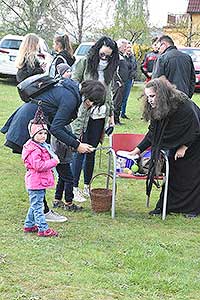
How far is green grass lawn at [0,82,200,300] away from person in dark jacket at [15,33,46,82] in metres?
1.70

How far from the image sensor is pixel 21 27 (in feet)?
100

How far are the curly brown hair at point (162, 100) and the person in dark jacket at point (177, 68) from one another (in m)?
2.04

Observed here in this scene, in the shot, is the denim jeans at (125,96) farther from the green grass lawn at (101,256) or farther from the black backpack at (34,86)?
the black backpack at (34,86)

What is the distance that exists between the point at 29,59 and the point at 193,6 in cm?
3225

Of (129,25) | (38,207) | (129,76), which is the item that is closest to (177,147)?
(38,207)

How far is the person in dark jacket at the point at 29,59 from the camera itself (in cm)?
736

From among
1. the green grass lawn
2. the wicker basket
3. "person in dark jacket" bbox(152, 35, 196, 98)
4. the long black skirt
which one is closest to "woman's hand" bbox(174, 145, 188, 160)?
the long black skirt

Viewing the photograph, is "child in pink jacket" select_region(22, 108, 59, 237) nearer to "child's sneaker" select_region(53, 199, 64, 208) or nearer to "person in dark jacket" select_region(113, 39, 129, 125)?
"child's sneaker" select_region(53, 199, 64, 208)

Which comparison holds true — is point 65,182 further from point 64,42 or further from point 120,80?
point 120,80

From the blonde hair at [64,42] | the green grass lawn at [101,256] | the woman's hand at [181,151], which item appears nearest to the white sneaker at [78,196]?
the green grass lawn at [101,256]

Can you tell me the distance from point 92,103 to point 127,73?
7117mm

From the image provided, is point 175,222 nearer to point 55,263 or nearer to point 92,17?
point 55,263

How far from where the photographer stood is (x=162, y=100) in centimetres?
559

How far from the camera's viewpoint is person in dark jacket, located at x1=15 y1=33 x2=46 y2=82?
736cm
